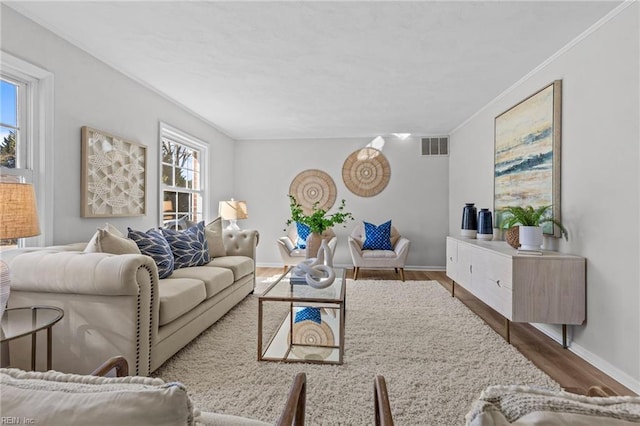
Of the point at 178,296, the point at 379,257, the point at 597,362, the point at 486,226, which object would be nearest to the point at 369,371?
the point at 178,296

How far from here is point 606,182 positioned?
219 centimetres

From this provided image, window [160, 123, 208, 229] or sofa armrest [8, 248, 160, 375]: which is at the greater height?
window [160, 123, 208, 229]

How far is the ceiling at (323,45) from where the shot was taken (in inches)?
85.0

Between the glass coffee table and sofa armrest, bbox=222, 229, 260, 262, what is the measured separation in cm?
115

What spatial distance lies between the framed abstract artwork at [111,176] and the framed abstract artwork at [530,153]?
389cm

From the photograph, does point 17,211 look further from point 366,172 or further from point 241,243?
point 366,172

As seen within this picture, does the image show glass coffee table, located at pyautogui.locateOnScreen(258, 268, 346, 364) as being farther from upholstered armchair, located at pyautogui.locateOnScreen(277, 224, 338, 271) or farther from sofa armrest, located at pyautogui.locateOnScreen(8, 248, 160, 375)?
upholstered armchair, located at pyautogui.locateOnScreen(277, 224, 338, 271)

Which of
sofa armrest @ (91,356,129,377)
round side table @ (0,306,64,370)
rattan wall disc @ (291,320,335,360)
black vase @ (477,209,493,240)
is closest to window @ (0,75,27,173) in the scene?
round side table @ (0,306,64,370)

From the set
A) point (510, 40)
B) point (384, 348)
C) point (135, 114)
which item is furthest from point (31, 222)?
point (510, 40)

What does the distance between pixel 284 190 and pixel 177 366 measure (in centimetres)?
418

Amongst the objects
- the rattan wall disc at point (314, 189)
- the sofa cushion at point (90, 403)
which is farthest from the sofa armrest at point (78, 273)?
the rattan wall disc at point (314, 189)

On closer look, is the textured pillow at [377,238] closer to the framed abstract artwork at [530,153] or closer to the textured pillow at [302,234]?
the textured pillow at [302,234]

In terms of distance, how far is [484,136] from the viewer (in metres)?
4.20

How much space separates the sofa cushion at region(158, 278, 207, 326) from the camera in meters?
2.12
